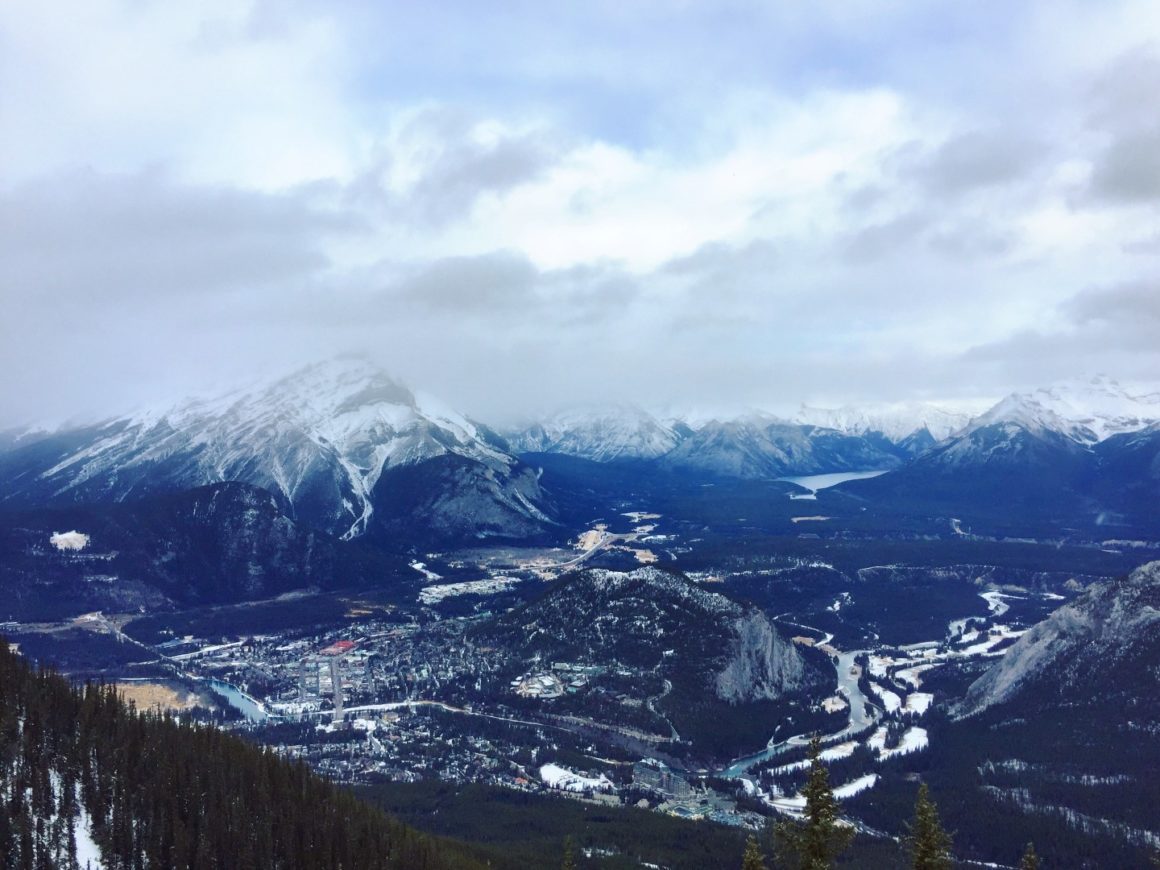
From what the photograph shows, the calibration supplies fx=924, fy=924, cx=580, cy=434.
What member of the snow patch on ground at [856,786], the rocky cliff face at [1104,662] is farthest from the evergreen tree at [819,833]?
the rocky cliff face at [1104,662]

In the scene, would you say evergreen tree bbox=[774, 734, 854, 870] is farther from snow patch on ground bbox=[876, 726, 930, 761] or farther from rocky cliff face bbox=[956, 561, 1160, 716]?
rocky cliff face bbox=[956, 561, 1160, 716]

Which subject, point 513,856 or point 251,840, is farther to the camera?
point 513,856

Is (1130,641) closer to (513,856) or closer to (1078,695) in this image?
(1078,695)

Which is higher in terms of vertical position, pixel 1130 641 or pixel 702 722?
pixel 1130 641

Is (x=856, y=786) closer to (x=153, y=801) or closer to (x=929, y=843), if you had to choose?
(x=153, y=801)

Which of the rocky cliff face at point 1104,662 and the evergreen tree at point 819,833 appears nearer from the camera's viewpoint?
the evergreen tree at point 819,833

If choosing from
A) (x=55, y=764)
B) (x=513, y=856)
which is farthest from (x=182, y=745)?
(x=513, y=856)

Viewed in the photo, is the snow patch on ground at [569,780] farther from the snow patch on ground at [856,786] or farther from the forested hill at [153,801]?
the forested hill at [153,801]

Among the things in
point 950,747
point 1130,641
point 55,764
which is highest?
point 55,764

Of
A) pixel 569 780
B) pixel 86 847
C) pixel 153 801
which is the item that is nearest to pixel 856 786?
pixel 569 780
